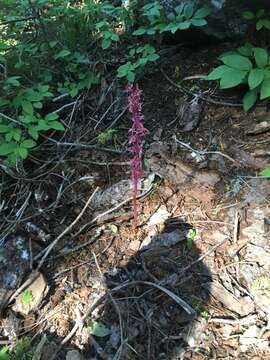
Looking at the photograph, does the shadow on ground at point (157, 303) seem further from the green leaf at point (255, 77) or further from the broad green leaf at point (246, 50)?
the broad green leaf at point (246, 50)

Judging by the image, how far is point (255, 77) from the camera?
253 cm

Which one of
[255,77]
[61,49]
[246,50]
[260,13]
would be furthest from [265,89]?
[61,49]

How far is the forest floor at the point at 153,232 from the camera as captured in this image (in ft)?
6.72

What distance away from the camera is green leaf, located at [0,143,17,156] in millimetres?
2555

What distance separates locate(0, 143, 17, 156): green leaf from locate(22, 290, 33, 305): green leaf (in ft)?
2.77

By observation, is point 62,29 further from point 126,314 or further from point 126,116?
point 126,314

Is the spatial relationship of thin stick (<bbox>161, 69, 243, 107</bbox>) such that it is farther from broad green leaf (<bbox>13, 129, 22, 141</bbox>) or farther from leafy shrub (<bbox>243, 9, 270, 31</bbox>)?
broad green leaf (<bbox>13, 129, 22, 141</bbox>)

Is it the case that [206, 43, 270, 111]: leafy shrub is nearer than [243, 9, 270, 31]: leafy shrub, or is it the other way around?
[206, 43, 270, 111]: leafy shrub

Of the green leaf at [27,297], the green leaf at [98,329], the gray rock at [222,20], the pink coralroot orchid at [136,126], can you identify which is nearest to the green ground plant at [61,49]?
the gray rock at [222,20]

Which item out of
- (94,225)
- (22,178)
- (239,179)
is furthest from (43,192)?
(239,179)

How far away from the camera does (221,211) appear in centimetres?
244

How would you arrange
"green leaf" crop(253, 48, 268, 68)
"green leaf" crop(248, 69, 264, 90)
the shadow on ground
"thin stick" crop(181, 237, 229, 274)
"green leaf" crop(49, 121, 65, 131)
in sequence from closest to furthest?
the shadow on ground < "thin stick" crop(181, 237, 229, 274) < "green leaf" crop(248, 69, 264, 90) < "green leaf" crop(253, 48, 268, 68) < "green leaf" crop(49, 121, 65, 131)

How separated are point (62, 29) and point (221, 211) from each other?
2.15m

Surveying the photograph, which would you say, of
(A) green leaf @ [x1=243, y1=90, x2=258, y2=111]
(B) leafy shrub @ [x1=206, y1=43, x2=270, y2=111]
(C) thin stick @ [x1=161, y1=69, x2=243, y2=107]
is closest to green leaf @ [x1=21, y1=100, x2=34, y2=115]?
(C) thin stick @ [x1=161, y1=69, x2=243, y2=107]
